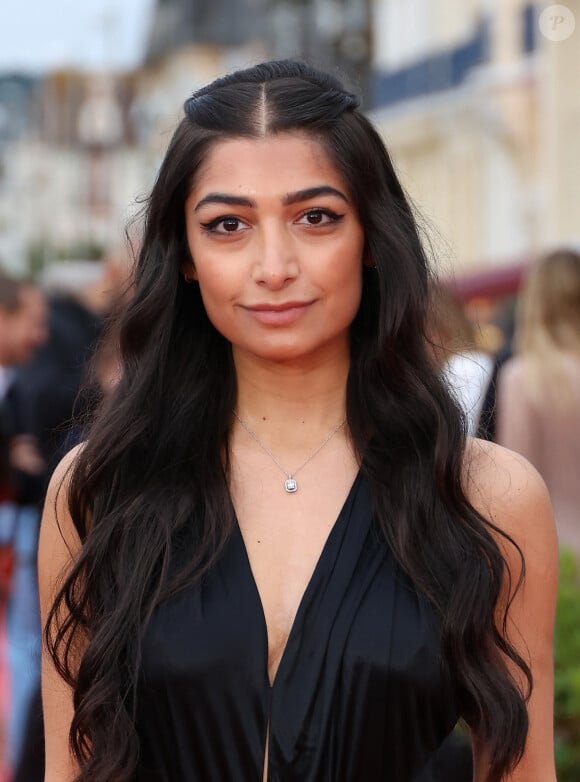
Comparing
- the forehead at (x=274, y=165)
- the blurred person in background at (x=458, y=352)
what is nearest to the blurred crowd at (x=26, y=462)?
the blurred person in background at (x=458, y=352)

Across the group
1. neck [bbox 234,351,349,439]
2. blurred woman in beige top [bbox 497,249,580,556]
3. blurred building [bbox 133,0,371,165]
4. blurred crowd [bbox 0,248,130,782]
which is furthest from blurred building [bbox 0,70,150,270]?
neck [bbox 234,351,349,439]

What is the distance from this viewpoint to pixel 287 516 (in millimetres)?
2906

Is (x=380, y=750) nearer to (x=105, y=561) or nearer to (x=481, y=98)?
(x=105, y=561)

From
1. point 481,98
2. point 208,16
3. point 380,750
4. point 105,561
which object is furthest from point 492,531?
point 208,16

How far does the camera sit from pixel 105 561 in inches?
112

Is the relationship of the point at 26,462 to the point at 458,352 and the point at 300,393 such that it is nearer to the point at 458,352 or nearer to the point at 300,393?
the point at 458,352

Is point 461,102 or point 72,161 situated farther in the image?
point 72,161

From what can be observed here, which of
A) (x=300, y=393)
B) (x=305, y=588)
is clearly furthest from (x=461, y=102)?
(x=305, y=588)

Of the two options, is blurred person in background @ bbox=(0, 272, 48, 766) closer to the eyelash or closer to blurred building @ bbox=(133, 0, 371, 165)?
the eyelash

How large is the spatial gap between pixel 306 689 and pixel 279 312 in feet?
2.06

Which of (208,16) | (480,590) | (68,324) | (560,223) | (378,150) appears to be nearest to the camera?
(480,590)

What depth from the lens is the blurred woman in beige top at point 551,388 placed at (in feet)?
19.7

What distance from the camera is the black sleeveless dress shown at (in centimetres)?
266

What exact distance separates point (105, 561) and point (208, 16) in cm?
6427
